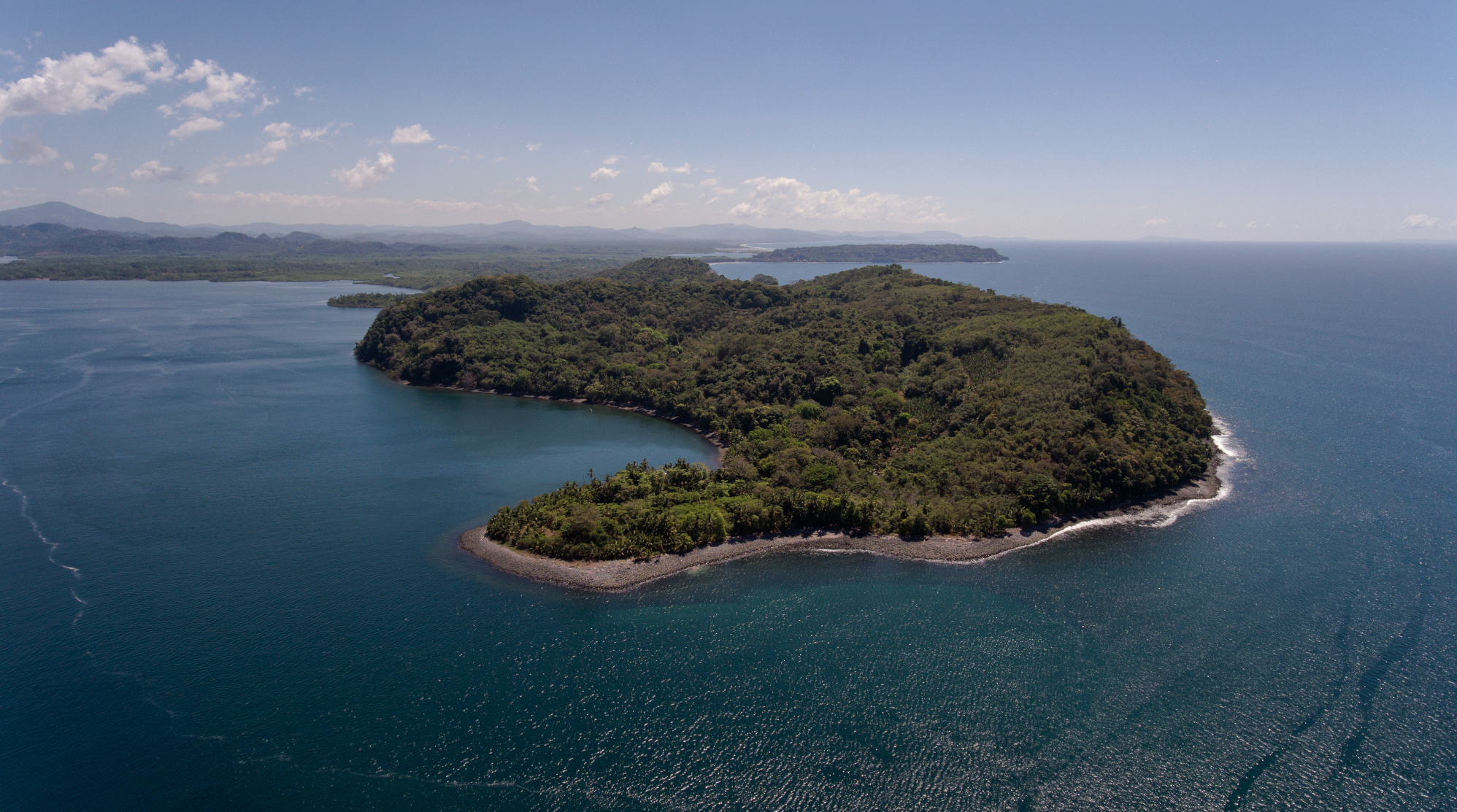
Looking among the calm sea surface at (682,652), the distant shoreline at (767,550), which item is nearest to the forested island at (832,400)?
the distant shoreline at (767,550)

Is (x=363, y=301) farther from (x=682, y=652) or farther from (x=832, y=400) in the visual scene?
(x=682, y=652)

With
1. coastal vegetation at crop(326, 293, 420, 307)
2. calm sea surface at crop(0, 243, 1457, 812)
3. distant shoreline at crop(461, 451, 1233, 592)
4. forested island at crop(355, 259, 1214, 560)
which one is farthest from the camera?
coastal vegetation at crop(326, 293, 420, 307)

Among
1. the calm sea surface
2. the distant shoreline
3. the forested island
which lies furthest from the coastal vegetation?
the distant shoreline

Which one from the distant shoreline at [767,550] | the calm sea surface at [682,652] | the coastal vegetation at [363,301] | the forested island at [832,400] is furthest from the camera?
the coastal vegetation at [363,301]

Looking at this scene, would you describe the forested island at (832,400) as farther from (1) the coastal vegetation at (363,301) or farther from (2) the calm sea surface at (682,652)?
(1) the coastal vegetation at (363,301)

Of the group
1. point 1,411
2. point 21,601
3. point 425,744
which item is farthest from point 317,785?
point 1,411

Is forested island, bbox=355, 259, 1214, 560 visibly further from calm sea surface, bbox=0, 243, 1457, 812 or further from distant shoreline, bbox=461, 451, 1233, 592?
calm sea surface, bbox=0, 243, 1457, 812

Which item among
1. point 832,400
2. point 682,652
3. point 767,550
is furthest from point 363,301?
point 682,652
